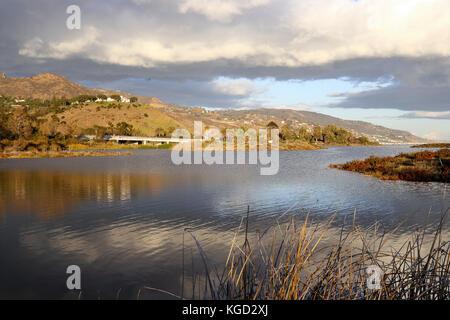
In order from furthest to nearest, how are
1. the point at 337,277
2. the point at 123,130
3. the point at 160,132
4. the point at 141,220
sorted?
the point at 160,132 < the point at 123,130 < the point at 141,220 < the point at 337,277

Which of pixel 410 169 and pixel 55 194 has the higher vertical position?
pixel 410 169

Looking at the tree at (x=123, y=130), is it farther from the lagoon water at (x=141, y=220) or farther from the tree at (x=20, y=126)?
the lagoon water at (x=141, y=220)

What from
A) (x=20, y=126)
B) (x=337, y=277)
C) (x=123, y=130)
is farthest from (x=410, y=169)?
(x=123, y=130)

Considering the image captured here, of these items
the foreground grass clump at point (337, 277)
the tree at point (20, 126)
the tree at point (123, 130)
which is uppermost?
the tree at point (123, 130)

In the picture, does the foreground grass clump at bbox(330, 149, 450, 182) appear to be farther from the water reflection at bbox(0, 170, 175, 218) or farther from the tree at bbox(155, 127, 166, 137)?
the tree at bbox(155, 127, 166, 137)

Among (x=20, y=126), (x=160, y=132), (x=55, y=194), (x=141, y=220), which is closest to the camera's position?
(x=141, y=220)

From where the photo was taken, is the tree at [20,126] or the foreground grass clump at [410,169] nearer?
the foreground grass clump at [410,169]

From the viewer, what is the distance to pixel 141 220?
44.3 ft

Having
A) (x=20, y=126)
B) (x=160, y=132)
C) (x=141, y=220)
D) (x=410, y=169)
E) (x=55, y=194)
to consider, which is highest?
(x=160, y=132)

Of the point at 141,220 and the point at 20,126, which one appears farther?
the point at 20,126

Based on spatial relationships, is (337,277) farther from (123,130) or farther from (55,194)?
(123,130)

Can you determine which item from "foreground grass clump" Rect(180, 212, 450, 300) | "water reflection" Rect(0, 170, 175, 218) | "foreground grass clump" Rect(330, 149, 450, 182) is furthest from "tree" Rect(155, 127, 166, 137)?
"foreground grass clump" Rect(180, 212, 450, 300)

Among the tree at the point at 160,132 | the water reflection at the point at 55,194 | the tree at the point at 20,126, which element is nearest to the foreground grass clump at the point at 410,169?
the water reflection at the point at 55,194

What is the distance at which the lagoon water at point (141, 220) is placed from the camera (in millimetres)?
7941
